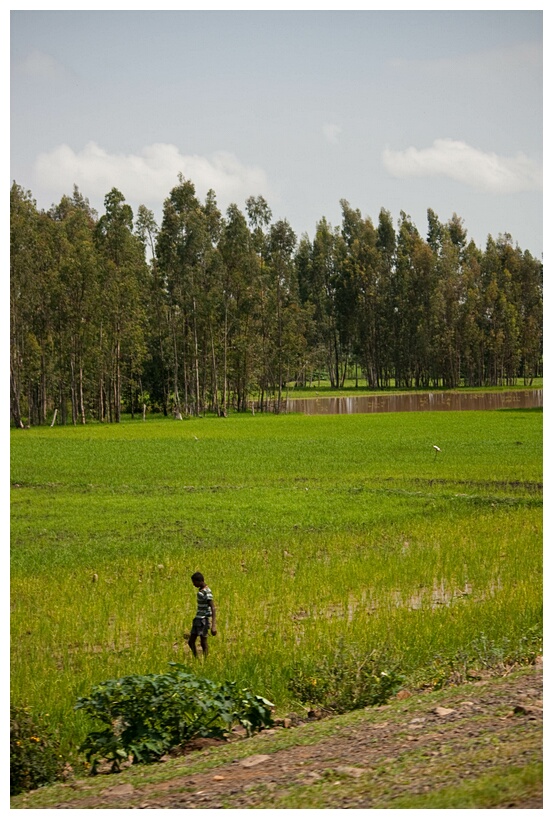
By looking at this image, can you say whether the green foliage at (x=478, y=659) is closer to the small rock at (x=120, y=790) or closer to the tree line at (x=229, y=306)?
the small rock at (x=120, y=790)

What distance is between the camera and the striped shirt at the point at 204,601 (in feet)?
27.3

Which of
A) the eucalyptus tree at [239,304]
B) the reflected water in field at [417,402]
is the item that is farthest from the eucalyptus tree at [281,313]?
the reflected water in field at [417,402]

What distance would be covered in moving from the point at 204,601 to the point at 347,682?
5.20ft

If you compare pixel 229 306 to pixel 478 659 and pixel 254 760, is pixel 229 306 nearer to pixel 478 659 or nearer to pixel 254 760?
pixel 478 659

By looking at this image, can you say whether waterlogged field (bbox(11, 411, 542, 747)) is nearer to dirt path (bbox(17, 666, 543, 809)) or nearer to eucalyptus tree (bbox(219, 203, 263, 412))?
dirt path (bbox(17, 666, 543, 809))

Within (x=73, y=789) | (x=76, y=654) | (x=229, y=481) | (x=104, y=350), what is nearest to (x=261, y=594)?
(x=76, y=654)

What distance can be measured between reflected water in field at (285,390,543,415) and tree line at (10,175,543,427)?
2.93 metres

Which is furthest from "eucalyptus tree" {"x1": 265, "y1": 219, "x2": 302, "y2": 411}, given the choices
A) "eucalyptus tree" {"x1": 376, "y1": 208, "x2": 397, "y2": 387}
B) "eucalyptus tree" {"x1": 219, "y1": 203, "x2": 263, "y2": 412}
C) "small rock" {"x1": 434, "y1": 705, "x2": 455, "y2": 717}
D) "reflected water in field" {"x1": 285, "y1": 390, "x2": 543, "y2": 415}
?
"small rock" {"x1": 434, "y1": 705, "x2": 455, "y2": 717}

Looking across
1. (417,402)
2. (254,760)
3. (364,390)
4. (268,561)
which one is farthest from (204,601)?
(364,390)

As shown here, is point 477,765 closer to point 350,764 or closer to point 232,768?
point 350,764

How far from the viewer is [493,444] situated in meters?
30.0

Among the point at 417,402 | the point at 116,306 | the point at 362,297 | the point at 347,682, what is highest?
the point at 362,297

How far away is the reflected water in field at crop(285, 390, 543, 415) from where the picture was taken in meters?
52.9

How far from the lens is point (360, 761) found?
4984 mm
